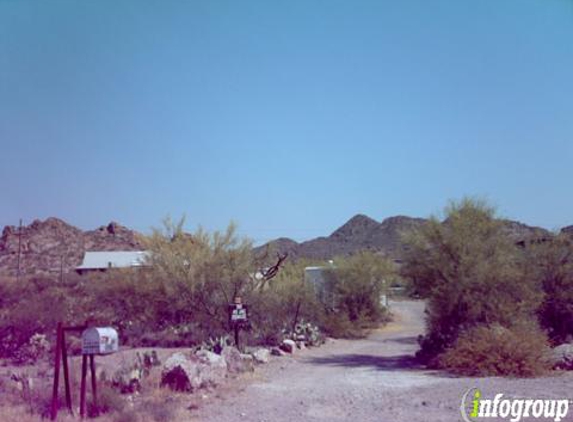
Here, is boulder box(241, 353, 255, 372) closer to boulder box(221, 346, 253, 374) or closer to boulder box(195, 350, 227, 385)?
boulder box(221, 346, 253, 374)

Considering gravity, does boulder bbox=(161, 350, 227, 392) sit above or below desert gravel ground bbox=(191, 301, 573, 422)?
above

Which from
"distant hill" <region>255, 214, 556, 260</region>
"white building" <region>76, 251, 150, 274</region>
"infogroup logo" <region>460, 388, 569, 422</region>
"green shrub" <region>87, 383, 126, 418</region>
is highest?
"distant hill" <region>255, 214, 556, 260</region>

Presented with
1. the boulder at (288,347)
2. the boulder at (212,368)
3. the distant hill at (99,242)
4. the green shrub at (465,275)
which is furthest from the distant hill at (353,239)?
the boulder at (212,368)

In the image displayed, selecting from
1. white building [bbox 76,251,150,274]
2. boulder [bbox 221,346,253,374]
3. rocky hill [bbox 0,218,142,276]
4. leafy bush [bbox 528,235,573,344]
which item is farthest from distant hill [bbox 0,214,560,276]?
boulder [bbox 221,346,253,374]

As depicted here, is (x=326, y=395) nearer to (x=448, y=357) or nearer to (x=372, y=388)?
(x=372, y=388)

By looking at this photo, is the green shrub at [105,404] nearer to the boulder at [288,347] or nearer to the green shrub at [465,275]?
the green shrub at [465,275]

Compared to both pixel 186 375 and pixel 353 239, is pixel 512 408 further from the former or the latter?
pixel 353 239

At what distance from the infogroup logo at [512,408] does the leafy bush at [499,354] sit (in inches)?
144

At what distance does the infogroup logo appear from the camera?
33.4ft

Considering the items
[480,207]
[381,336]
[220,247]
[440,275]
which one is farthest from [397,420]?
[381,336]

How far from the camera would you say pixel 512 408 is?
10656mm

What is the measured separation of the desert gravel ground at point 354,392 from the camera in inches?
437

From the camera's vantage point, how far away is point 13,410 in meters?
11.0

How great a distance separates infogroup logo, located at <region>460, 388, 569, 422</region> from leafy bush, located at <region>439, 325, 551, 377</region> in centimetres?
365
